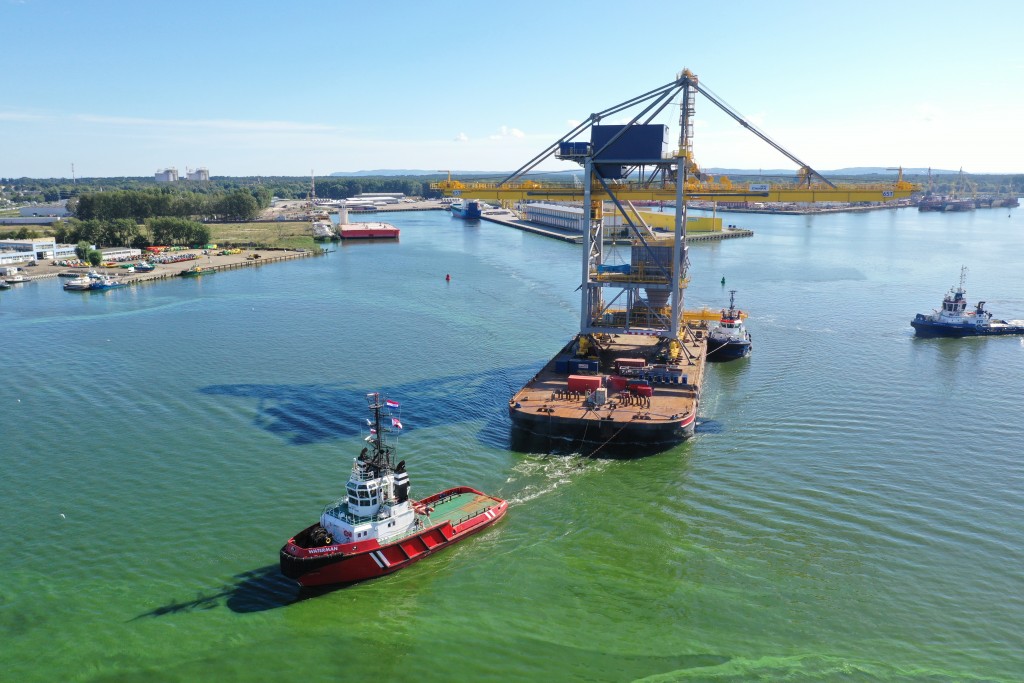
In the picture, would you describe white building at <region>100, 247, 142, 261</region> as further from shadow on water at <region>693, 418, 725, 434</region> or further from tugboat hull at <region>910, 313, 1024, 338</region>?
tugboat hull at <region>910, 313, 1024, 338</region>

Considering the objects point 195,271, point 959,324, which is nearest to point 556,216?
point 195,271

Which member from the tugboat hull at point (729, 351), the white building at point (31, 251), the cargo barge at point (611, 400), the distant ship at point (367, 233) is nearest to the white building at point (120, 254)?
the white building at point (31, 251)

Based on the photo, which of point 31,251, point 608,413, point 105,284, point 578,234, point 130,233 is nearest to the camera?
point 608,413

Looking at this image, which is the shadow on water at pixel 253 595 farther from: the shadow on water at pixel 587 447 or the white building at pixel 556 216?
the white building at pixel 556 216

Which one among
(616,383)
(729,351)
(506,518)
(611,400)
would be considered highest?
(616,383)

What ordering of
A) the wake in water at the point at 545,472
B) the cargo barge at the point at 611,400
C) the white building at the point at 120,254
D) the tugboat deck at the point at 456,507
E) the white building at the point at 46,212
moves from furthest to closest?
the white building at the point at 46,212
the white building at the point at 120,254
the cargo barge at the point at 611,400
the wake in water at the point at 545,472
the tugboat deck at the point at 456,507

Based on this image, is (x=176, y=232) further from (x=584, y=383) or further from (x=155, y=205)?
(x=584, y=383)
